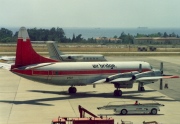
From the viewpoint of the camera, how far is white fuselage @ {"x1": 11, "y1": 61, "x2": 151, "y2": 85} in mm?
42375

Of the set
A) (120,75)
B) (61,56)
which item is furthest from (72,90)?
(61,56)

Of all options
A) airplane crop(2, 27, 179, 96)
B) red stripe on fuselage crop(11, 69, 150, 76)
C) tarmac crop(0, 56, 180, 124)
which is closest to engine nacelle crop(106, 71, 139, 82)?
airplane crop(2, 27, 179, 96)

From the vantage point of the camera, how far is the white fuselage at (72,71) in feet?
139

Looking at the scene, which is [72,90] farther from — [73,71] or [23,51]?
[23,51]

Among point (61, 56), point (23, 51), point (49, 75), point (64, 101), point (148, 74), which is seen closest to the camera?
point (64, 101)

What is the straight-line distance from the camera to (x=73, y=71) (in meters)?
44.4

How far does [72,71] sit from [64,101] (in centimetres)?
453

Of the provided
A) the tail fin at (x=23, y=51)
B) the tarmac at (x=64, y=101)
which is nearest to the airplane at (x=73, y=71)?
the tail fin at (x=23, y=51)

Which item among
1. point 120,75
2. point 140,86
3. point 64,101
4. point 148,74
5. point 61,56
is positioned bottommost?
point 64,101

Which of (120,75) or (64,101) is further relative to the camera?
(120,75)

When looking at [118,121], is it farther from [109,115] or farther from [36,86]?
[36,86]

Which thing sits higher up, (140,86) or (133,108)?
(140,86)

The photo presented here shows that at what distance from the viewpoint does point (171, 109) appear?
3725 centimetres

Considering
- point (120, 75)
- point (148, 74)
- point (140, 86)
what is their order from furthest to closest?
point (140, 86), point (148, 74), point (120, 75)
